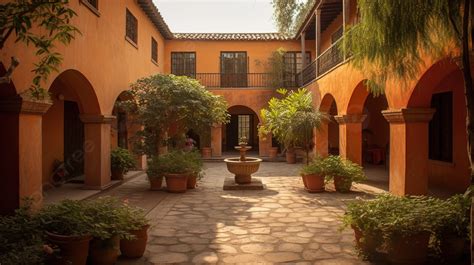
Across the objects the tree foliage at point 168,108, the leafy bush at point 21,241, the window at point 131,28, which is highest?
the window at point 131,28

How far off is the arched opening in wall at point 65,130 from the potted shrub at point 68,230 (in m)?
5.36

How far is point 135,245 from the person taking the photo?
17.4 ft

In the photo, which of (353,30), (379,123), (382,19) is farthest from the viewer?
(379,123)

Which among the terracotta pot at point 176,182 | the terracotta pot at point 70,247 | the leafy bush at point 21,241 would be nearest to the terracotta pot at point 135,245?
the terracotta pot at point 70,247

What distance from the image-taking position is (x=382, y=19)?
4.60 meters

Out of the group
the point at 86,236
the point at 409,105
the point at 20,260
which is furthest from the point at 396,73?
the point at 20,260

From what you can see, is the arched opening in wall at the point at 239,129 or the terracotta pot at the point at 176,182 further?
the arched opening in wall at the point at 239,129

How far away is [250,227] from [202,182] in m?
6.10

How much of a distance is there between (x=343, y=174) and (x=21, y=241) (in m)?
7.98

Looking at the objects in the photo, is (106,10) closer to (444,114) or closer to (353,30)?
(353,30)

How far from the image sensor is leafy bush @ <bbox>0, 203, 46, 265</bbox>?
396 cm

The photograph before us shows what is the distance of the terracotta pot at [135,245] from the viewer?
5297 mm

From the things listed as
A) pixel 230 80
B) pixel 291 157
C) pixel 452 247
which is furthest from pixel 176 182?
pixel 230 80

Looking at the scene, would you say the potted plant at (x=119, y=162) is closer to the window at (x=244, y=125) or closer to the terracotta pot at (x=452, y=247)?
the terracotta pot at (x=452, y=247)
